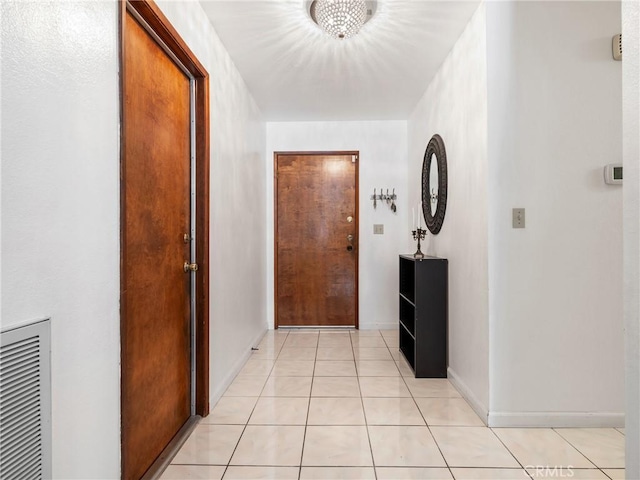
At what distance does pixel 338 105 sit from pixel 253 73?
1030mm

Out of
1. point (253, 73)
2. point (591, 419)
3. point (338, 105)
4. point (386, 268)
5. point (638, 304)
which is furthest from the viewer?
point (386, 268)

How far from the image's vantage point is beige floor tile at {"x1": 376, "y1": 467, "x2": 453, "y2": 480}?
166 cm

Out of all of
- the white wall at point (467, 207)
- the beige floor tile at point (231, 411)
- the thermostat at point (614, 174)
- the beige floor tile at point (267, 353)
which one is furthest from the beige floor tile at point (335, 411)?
the thermostat at point (614, 174)

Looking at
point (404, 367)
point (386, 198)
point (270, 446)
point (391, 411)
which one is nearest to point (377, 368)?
point (404, 367)

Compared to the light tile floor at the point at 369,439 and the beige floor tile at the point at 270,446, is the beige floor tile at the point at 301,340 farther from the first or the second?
the beige floor tile at the point at 270,446

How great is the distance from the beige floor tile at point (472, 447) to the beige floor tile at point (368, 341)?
167 centimetres

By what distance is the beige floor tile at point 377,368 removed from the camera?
9.64ft

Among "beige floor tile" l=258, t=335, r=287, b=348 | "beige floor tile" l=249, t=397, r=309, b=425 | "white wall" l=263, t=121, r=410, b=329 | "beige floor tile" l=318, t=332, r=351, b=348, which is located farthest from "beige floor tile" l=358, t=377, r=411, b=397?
"white wall" l=263, t=121, r=410, b=329

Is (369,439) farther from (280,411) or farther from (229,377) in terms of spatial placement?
(229,377)

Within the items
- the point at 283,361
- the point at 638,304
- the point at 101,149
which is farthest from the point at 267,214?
the point at 638,304

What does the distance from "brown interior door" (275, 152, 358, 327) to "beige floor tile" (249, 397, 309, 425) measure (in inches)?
78.9

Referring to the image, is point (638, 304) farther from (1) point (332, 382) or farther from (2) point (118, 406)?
(1) point (332, 382)

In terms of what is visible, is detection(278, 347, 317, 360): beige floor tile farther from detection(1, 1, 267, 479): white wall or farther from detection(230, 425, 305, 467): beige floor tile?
detection(1, 1, 267, 479): white wall

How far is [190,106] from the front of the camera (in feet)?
7.31
